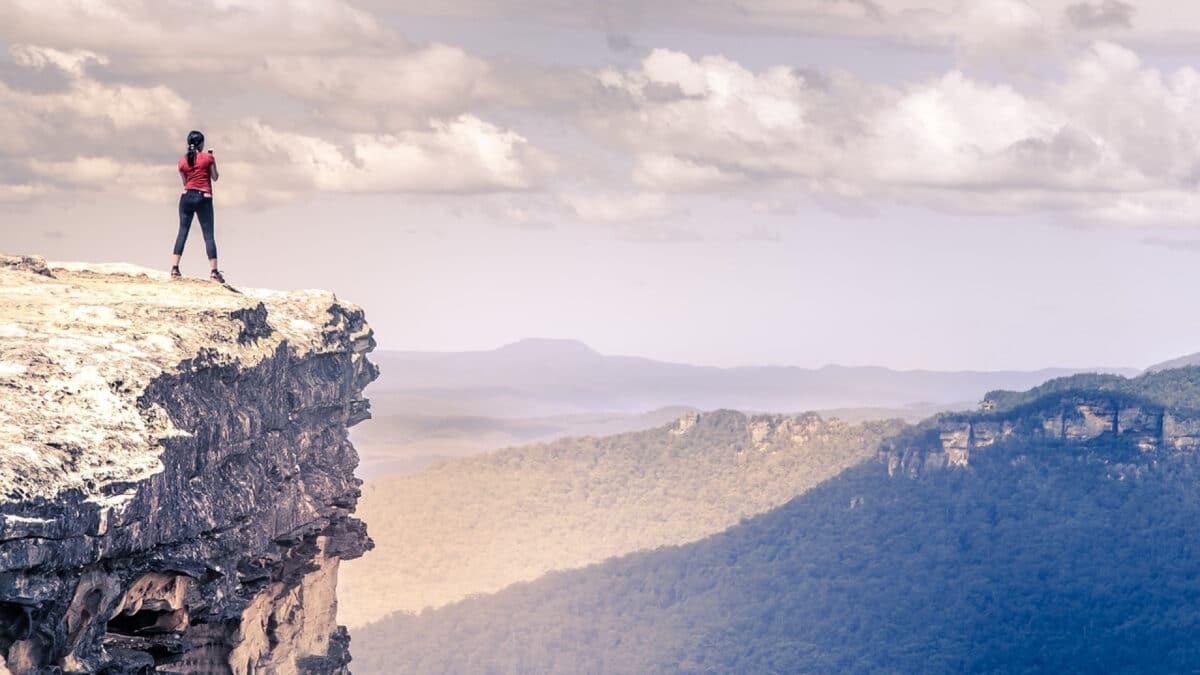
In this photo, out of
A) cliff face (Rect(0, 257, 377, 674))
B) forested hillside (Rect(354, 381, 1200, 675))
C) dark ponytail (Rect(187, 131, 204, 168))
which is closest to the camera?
cliff face (Rect(0, 257, 377, 674))

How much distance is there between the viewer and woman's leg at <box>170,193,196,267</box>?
36688 mm

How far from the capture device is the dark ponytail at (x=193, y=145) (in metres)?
35.2

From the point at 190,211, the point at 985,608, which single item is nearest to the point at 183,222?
the point at 190,211

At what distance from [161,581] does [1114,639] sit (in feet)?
483

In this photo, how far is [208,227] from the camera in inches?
1465

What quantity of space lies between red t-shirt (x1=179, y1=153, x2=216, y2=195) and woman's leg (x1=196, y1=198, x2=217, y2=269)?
1.16ft

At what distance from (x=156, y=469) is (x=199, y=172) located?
51.7 ft

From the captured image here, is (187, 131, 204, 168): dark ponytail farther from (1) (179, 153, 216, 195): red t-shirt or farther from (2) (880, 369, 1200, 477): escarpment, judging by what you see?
(2) (880, 369, 1200, 477): escarpment

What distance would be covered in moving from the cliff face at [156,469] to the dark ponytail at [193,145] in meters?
1.94

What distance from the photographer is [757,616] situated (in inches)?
7633

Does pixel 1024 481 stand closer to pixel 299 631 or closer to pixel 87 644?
pixel 299 631

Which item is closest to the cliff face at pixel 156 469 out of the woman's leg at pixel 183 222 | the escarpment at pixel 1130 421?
the woman's leg at pixel 183 222

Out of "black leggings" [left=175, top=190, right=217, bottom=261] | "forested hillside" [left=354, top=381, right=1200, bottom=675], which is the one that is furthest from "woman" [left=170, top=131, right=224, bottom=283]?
"forested hillside" [left=354, top=381, right=1200, bottom=675]

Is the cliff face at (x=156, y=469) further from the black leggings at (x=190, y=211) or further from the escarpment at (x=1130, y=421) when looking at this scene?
the escarpment at (x=1130, y=421)
